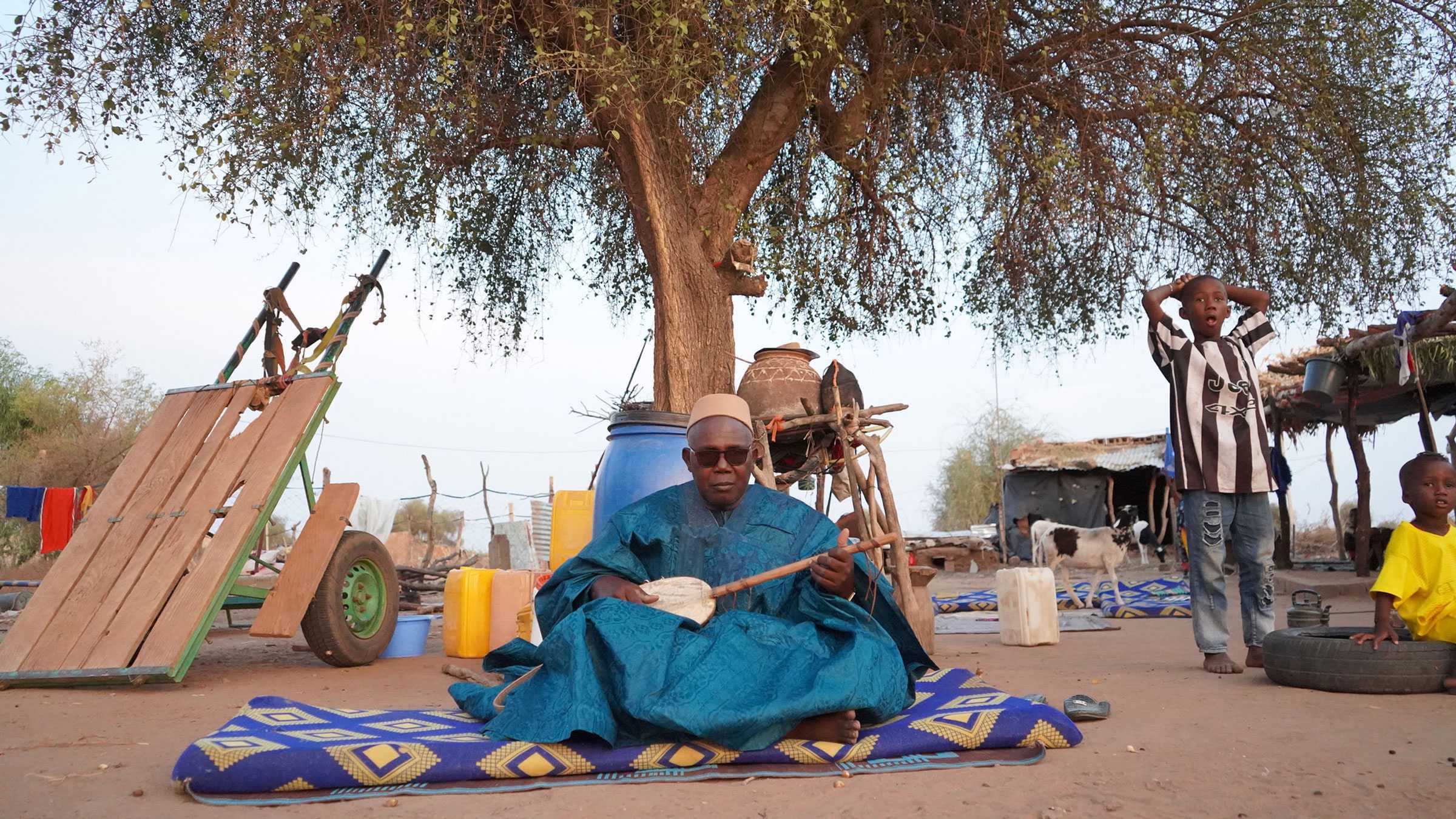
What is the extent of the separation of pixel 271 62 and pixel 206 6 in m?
0.91

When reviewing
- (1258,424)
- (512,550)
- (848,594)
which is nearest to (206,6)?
(848,594)

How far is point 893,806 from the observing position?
272 cm

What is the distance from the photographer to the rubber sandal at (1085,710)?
3912 mm

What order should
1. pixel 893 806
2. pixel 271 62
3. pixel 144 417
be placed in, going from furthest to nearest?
1. pixel 144 417
2. pixel 271 62
3. pixel 893 806

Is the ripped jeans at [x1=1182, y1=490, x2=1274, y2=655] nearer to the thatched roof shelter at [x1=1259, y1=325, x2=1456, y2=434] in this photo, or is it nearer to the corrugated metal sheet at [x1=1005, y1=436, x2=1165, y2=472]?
the thatched roof shelter at [x1=1259, y1=325, x2=1456, y2=434]

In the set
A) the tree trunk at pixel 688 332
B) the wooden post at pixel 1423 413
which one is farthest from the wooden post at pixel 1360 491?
the tree trunk at pixel 688 332

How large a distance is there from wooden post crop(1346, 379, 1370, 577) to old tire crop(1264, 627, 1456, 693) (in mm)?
8198

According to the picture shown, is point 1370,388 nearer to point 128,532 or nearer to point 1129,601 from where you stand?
point 1129,601

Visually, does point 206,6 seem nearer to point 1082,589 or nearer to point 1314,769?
point 1314,769

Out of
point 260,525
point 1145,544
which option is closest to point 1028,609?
point 260,525

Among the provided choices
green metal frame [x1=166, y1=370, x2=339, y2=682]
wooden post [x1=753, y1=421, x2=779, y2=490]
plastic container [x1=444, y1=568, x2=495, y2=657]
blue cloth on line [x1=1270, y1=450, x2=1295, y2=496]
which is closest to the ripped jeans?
wooden post [x1=753, y1=421, x2=779, y2=490]

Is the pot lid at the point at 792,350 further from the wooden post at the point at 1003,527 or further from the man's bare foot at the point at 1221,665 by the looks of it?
the wooden post at the point at 1003,527

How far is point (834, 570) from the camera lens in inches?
139

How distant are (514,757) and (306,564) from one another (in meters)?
3.72
